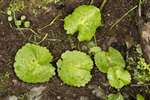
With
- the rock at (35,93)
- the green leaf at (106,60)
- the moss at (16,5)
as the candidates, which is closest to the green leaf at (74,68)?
the green leaf at (106,60)

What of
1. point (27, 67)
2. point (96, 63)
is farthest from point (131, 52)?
point (27, 67)

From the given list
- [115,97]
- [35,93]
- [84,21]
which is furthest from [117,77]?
[35,93]

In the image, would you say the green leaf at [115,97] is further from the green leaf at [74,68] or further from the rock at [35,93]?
the rock at [35,93]

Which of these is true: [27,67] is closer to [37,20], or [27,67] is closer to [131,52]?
[37,20]

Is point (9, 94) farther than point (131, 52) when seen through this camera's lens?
No

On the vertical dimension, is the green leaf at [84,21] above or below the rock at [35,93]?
above

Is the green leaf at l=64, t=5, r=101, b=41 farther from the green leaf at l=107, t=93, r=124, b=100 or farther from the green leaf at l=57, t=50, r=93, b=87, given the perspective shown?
the green leaf at l=107, t=93, r=124, b=100

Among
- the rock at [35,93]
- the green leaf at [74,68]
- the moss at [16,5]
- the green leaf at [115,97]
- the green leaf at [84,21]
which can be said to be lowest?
the green leaf at [115,97]
